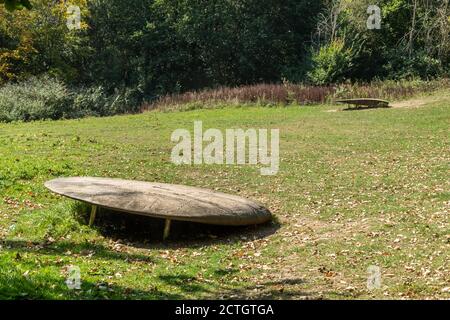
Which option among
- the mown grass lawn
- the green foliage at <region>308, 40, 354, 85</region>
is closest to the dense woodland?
the green foliage at <region>308, 40, 354, 85</region>

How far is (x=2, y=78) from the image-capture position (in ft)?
104

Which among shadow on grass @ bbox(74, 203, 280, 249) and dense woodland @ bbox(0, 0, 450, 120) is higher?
dense woodland @ bbox(0, 0, 450, 120)

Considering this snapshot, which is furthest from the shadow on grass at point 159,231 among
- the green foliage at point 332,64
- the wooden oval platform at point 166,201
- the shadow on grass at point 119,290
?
the green foliage at point 332,64

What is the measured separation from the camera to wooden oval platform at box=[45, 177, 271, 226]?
9.88 meters

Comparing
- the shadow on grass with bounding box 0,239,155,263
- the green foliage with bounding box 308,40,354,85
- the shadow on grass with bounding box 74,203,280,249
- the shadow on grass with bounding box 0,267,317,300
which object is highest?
the green foliage with bounding box 308,40,354,85

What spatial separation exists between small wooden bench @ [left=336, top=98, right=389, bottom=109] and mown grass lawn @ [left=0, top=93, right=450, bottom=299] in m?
6.15

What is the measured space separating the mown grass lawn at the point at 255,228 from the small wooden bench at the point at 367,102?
6151mm

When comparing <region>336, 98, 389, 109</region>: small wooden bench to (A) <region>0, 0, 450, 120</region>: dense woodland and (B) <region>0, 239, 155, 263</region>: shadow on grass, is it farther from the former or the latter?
(B) <region>0, 239, 155, 263</region>: shadow on grass

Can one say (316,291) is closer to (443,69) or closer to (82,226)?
Answer: (82,226)

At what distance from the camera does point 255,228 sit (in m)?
10.7

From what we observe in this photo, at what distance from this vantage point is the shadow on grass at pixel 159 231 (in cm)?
1017

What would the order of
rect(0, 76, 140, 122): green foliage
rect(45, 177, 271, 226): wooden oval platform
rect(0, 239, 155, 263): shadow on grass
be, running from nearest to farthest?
rect(0, 239, 155, 263): shadow on grass
rect(45, 177, 271, 226): wooden oval platform
rect(0, 76, 140, 122): green foliage

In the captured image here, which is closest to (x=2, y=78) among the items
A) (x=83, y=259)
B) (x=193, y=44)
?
(x=193, y=44)
